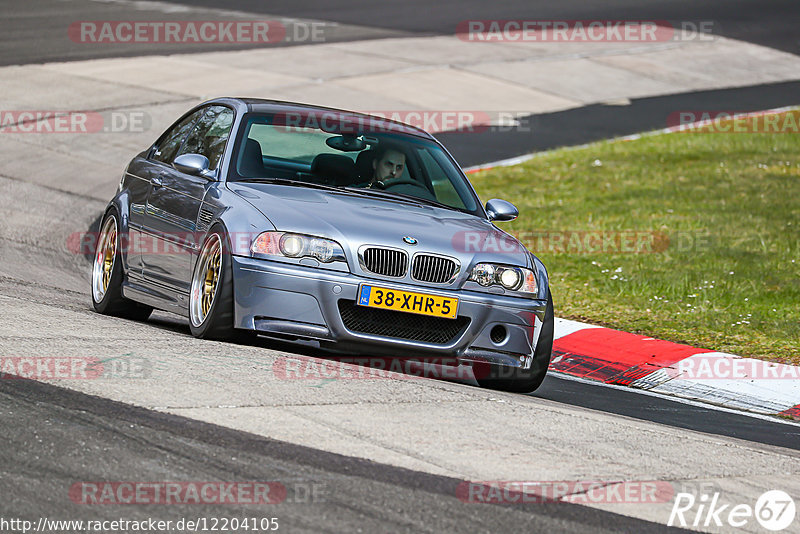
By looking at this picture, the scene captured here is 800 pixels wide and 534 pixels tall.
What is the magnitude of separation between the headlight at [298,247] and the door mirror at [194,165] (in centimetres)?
106

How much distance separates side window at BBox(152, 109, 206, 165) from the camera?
9039mm

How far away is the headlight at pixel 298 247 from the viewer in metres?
7.14

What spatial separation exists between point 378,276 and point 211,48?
1838cm

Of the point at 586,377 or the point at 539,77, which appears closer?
the point at 586,377

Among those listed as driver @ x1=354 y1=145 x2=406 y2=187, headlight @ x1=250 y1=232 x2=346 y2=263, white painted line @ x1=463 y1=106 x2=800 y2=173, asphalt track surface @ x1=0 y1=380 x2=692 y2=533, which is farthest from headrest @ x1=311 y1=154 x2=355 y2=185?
white painted line @ x1=463 y1=106 x2=800 y2=173

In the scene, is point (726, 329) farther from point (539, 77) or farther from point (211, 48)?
point (211, 48)

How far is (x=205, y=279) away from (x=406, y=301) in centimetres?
124

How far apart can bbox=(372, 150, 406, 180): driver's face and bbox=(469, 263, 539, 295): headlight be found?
1314 mm

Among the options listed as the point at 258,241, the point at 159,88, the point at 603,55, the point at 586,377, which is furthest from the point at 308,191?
the point at 603,55

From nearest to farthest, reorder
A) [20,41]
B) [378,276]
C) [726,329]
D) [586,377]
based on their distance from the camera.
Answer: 1. [378,276]
2. [586,377]
3. [726,329]
4. [20,41]

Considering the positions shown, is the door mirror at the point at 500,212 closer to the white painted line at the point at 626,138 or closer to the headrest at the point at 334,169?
the headrest at the point at 334,169

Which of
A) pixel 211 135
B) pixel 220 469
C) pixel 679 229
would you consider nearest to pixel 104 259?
pixel 211 135

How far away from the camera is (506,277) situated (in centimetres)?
750

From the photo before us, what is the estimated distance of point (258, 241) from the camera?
717 centimetres
